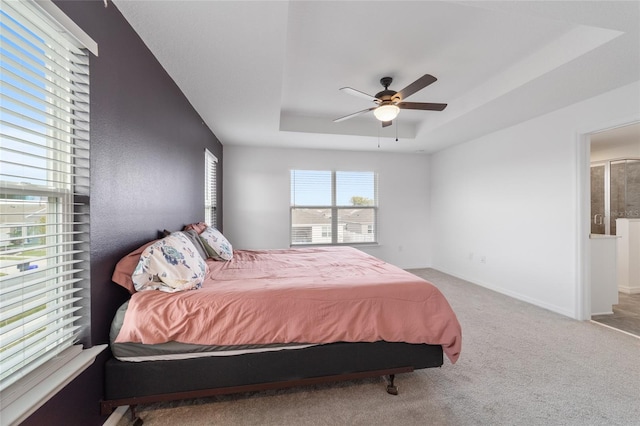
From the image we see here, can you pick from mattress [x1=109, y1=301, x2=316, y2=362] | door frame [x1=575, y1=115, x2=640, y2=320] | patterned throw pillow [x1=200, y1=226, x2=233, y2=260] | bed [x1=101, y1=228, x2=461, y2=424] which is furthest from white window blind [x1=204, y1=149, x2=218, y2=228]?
door frame [x1=575, y1=115, x2=640, y2=320]

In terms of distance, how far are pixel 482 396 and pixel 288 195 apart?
3.97 m

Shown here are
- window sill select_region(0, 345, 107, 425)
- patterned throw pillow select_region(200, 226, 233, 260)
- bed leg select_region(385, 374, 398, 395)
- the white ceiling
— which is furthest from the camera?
patterned throw pillow select_region(200, 226, 233, 260)

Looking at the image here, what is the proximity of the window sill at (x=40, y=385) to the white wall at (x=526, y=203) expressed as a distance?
436cm

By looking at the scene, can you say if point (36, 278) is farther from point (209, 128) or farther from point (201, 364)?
point (209, 128)

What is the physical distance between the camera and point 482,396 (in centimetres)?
176

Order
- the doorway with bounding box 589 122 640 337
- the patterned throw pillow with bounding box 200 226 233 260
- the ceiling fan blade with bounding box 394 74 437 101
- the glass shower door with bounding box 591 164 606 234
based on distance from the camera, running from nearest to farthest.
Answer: the ceiling fan blade with bounding box 394 74 437 101 → the patterned throw pillow with bounding box 200 226 233 260 → the doorway with bounding box 589 122 640 337 → the glass shower door with bounding box 591 164 606 234

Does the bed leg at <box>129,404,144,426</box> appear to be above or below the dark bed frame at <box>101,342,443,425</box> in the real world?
below

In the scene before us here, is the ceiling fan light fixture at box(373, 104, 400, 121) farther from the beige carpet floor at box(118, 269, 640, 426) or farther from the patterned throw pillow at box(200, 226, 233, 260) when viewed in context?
the beige carpet floor at box(118, 269, 640, 426)

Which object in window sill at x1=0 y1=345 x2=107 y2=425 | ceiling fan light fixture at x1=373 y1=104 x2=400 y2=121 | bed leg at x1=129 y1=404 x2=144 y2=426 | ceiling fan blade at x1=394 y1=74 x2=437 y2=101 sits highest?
ceiling fan blade at x1=394 y1=74 x2=437 y2=101

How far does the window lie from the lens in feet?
16.8

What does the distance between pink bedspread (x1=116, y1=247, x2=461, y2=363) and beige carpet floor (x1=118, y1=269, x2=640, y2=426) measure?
0.31 meters

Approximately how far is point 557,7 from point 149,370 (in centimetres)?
318

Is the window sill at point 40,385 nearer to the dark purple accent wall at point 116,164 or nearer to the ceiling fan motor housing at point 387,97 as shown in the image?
the dark purple accent wall at point 116,164

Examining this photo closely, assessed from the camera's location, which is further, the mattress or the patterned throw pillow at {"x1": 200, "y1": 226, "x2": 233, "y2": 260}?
the patterned throw pillow at {"x1": 200, "y1": 226, "x2": 233, "y2": 260}
